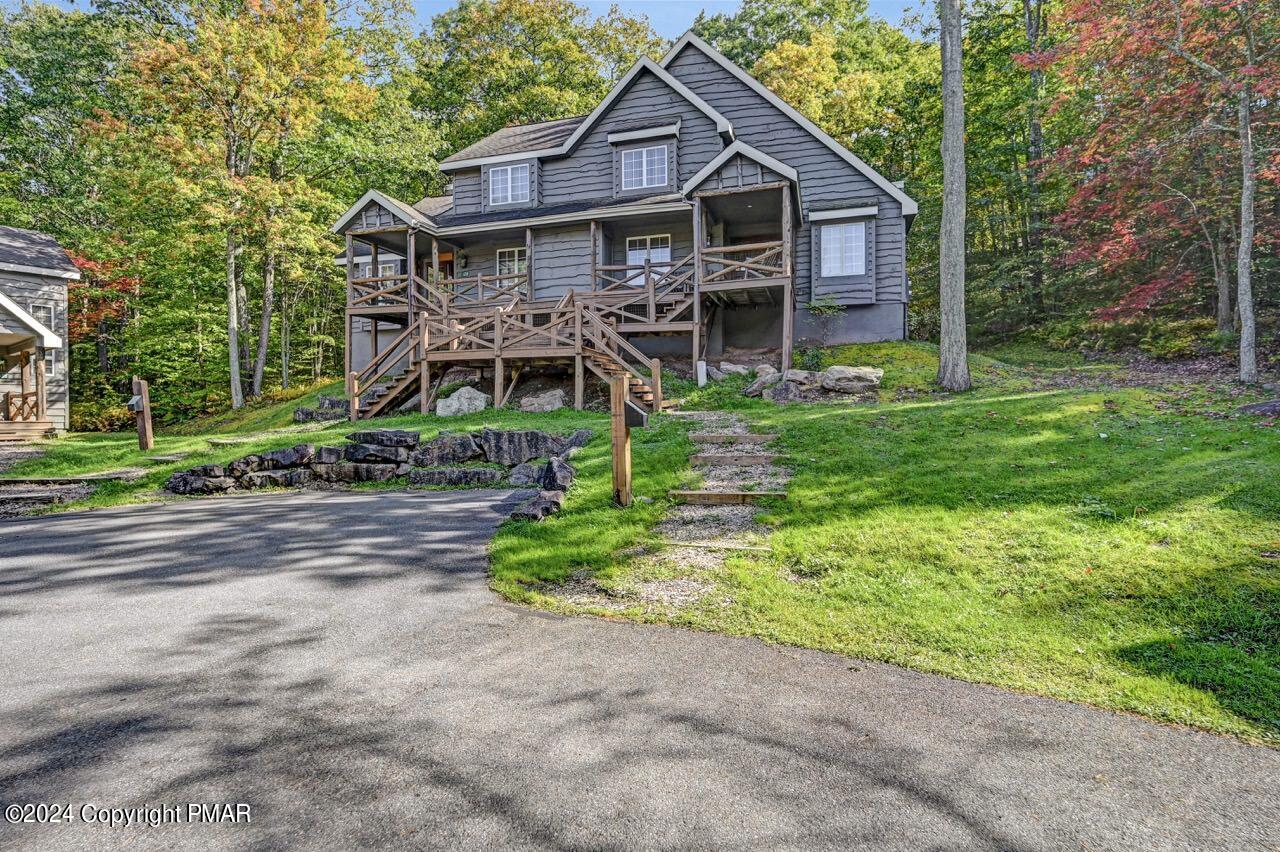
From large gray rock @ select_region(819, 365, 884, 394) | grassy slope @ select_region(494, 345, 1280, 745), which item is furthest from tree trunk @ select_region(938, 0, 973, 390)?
grassy slope @ select_region(494, 345, 1280, 745)

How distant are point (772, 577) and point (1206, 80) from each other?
1725cm

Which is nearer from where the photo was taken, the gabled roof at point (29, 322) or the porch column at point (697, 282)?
the porch column at point (697, 282)

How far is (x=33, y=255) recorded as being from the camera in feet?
65.9

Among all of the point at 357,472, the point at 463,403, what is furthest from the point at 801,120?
the point at 357,472

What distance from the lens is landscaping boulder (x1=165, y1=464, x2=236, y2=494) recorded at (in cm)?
1017

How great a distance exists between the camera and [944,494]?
644cm

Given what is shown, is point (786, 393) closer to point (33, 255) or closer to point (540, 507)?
point (540, 507)

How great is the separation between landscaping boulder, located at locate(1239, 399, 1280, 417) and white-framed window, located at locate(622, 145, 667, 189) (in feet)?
48.6

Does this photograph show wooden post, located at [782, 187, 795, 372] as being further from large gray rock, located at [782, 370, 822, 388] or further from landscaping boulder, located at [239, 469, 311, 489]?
landscaping boulder, located at [239, 469, 311, 489]

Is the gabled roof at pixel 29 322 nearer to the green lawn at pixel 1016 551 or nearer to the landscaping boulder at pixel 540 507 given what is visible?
the green lawn at pixel 1016 551

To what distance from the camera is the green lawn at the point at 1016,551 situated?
12.0ft

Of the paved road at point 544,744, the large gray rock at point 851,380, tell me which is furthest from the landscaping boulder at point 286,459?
the large gray rock at point 851,380

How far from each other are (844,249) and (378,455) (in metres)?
13.9

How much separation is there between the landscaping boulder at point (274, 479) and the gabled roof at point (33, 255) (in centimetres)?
1627
